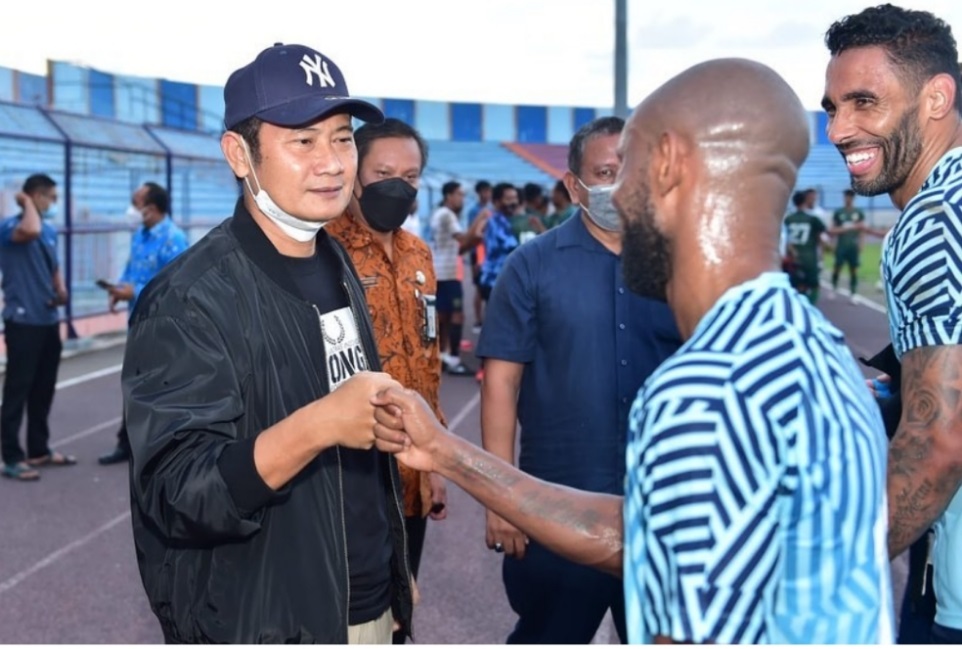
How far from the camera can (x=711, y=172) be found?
160 cm

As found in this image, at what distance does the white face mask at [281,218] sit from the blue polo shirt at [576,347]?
113 centimetres

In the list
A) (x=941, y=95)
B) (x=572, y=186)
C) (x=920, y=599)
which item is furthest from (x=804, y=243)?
(x=920, y=599)

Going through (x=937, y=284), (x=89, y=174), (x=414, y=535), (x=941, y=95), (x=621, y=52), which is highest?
(x=621, y=52)

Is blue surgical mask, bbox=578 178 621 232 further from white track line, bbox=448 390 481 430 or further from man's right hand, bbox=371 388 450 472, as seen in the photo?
white track line, bbox=448 390 481 430

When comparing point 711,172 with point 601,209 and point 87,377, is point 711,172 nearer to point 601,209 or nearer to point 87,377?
point 601,209

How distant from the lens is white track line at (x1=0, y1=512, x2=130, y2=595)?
18.5 feet

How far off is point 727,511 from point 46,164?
1391 cm

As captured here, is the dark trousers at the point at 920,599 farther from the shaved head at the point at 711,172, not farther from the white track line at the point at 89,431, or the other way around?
the white track line at the point at 89,431

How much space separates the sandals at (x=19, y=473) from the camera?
776cm

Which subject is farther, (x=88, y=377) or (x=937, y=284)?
(x=88, y=377)

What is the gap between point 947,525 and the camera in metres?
2.58

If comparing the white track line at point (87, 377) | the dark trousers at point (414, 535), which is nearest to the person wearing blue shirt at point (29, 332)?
the white track line at point (87, 377)

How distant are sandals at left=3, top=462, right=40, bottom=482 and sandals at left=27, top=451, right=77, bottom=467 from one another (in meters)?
0.29

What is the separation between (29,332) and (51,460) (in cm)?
99
